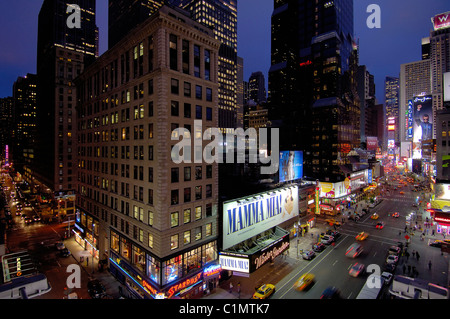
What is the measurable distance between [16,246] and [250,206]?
51.0 metres

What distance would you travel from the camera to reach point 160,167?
3027 centimetres

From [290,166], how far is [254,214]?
69.9ft

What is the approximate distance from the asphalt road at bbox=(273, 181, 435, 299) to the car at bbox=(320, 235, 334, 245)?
121 cm

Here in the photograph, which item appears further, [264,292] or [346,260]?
[346,260]

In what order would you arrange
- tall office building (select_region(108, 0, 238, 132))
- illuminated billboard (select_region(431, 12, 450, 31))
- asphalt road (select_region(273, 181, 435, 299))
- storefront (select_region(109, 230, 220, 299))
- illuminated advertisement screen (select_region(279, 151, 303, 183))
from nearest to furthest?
1. storefront (select_region(109, 230, 220, 299))
2. asphalt road (select_region(273, 181, 435, 299))
3. illuminated advertisement screen (select_region(279, 151, 303, 183))
4. tall office building (select_region(108, 0, 238, 132))
5. illuminated billboard (select_region(431, 12, 450, 31))

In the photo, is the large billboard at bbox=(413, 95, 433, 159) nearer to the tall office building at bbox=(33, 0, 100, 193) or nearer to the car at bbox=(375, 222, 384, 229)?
the car at bbox=(375, 222, 384, 229)

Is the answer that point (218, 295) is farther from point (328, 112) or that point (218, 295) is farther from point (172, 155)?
point (328, 112)

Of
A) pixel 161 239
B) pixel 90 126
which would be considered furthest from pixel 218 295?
pixel 90 126

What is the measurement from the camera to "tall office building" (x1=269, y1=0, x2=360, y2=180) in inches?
3428

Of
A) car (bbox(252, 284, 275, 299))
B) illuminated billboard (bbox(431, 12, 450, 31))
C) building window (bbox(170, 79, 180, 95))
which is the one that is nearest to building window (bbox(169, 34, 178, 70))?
building window (bbox(170, 79, 180, 95))

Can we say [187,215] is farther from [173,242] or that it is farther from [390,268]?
[390,268]

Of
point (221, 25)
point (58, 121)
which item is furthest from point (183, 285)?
point (221, 25)

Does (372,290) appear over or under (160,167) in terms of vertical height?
under

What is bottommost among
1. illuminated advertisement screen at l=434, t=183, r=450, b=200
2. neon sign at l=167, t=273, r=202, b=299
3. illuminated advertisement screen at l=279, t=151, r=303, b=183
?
neon sign at l=167, t=273, r=202, b=299
